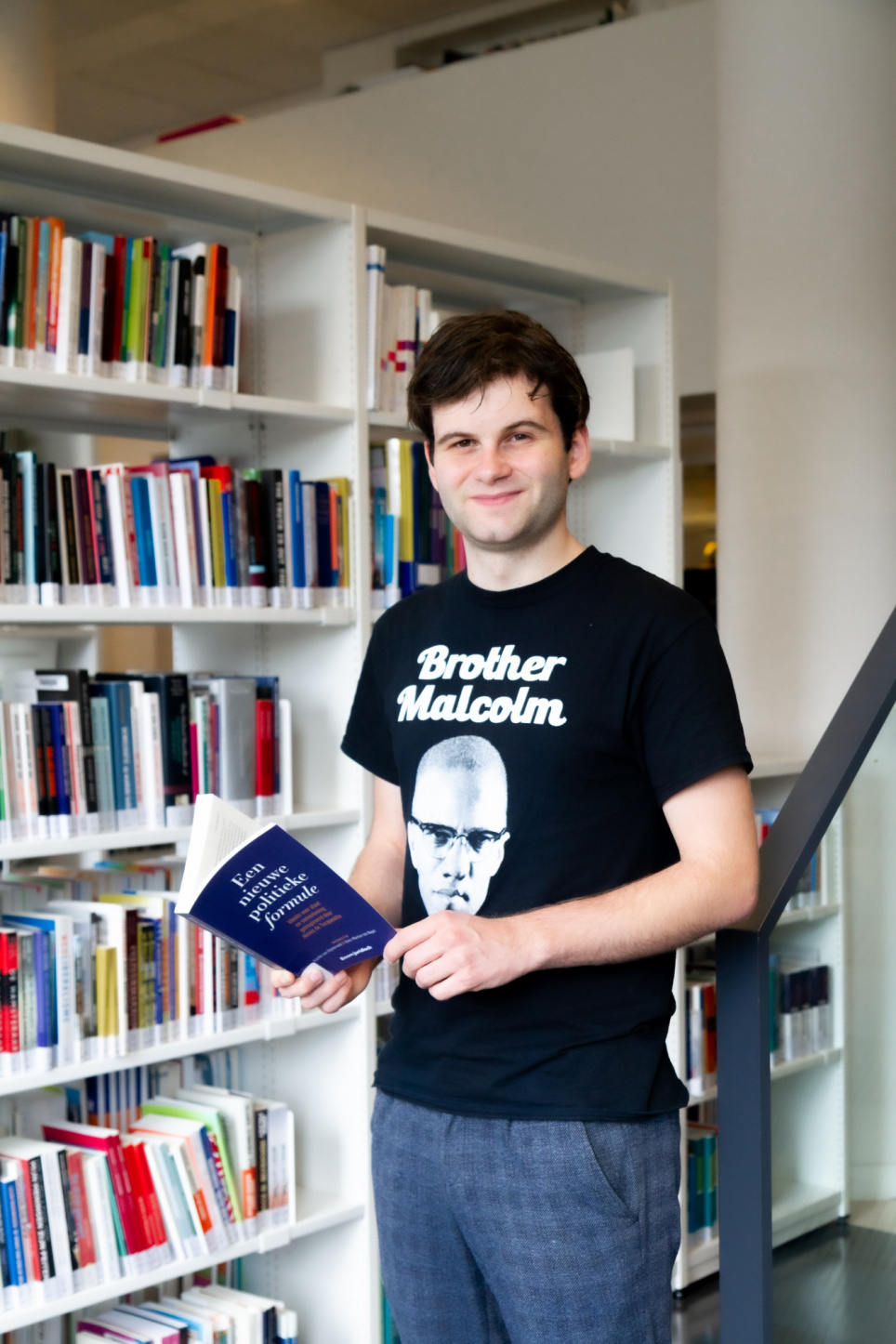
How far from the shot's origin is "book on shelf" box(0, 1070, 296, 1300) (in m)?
2.39

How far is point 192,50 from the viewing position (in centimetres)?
725

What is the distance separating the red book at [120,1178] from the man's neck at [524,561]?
1468 mm

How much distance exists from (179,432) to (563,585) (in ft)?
5.72

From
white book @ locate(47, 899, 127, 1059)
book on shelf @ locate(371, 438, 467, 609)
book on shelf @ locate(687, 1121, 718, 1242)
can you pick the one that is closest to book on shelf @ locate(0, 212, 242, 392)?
book on shelf @ locate(371, 438, 467, 609)

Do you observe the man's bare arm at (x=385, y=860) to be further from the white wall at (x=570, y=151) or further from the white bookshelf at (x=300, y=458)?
the white wall at (x=570, y=151)

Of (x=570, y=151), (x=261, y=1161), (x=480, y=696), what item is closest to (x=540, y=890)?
(x=480, y=696)

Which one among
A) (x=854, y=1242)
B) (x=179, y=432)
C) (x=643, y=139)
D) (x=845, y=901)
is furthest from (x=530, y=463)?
(x=643, y=139)

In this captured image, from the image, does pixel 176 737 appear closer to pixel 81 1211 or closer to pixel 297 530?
pixel 297 530

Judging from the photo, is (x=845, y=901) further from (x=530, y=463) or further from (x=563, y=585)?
(x=530, y=463)

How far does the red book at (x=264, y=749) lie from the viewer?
281 cm

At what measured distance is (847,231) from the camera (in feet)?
13.3

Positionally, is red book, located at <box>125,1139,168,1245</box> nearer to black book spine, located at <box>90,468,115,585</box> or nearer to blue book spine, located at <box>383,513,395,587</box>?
black book spine, located at <box>90,468,115,585</box>

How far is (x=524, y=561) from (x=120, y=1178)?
155cm

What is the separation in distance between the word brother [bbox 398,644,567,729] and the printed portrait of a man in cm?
3
